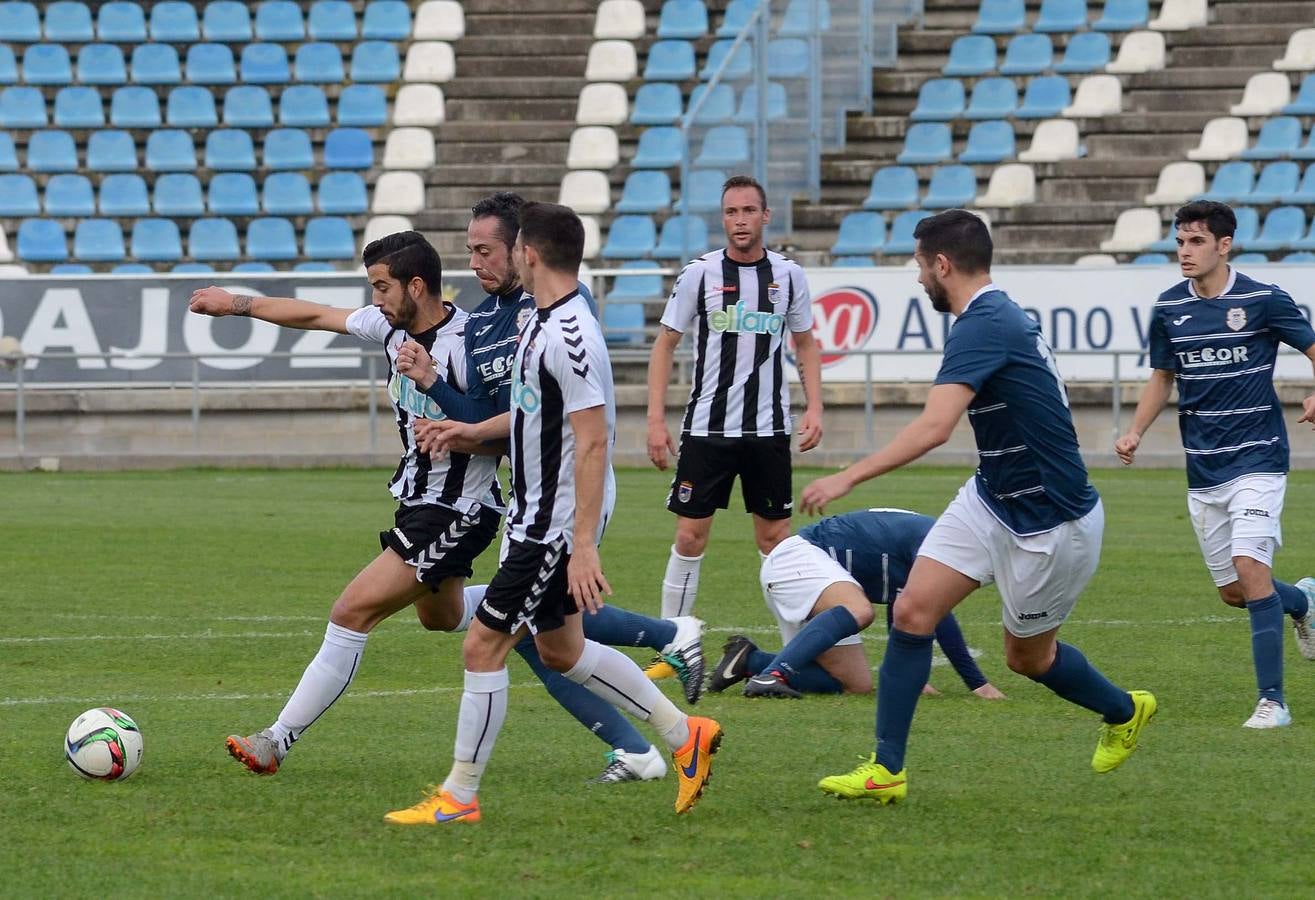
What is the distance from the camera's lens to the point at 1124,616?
979 cm

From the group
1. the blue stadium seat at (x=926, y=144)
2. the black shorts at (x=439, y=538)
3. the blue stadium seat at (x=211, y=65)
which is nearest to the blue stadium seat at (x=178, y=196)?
the blue stadium seat at (x=211, y=65)

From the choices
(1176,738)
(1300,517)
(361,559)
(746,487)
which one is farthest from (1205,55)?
(1176,738)

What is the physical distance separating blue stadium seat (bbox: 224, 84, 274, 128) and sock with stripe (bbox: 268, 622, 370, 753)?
2103cm

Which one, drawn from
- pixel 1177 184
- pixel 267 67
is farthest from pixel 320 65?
pixel 1177 184

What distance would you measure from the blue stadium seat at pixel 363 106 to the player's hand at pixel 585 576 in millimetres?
21621

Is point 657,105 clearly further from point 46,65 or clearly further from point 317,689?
point 317,689

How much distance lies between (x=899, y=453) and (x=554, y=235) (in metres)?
1.15

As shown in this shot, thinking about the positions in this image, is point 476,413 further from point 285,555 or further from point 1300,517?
point 1300,517

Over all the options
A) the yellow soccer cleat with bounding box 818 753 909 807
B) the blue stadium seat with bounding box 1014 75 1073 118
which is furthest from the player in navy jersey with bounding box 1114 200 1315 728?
the blue stadium seat with bounding box 1014 75 1073 118

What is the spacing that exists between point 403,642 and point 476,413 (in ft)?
11.5

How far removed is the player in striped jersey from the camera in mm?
8555

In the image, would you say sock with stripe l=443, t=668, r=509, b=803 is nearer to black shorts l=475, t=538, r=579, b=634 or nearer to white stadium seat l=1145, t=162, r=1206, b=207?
black shorts l=475, t=538, r=579, b=634

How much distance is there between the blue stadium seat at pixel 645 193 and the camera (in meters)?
23.8

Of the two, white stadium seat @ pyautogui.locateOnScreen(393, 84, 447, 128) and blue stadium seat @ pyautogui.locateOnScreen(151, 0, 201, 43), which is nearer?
white stadium seat @ pyautogui.locateOnScreen(393, 84, 447, 128)
